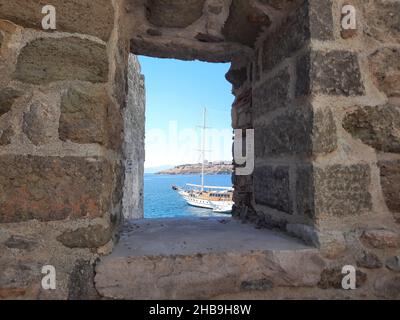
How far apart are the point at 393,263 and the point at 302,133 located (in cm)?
65

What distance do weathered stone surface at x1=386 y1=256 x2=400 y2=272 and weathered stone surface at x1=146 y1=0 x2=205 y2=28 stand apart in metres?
1.43

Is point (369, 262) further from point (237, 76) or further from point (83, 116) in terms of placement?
point (237, 76)

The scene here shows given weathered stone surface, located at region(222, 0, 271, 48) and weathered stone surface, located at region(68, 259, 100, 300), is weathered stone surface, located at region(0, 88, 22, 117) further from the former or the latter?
weathered stone surface, located at region(222, 0, 271, 48)

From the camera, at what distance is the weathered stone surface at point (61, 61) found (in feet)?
3.54

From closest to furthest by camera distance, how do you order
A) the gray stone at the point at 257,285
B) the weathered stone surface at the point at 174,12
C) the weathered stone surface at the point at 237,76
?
1. the gray stone at the point at 257,285
2. the weathered stone surface at the point at 174,12
3. the weathered stone surface at the point at 237,76

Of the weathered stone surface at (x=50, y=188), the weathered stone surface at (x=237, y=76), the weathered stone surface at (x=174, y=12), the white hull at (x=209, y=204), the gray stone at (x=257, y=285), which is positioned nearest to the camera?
the weathered stone surface at (x=50, y=188)

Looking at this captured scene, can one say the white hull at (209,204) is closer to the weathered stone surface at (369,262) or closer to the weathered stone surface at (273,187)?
the weathered stone surface at (273,187)

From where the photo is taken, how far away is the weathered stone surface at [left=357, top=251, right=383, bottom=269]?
1.25 meters

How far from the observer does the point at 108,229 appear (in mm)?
1149

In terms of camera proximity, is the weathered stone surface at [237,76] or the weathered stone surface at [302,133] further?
the weathered stone surface at [237,76]

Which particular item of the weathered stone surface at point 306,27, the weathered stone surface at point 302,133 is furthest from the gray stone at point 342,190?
the weathered stone surface at point 306,27

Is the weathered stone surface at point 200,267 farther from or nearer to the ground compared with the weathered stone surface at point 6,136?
nearer to the ground

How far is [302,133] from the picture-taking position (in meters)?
1.33

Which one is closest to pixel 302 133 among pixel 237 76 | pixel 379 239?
pixel 379 239
